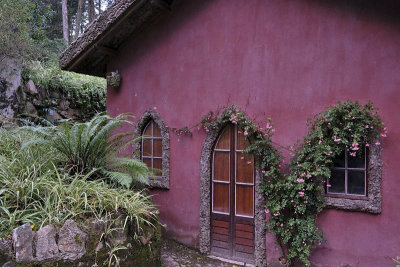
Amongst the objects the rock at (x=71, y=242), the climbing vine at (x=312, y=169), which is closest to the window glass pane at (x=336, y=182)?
the climbing vine at (x=312, y=169)

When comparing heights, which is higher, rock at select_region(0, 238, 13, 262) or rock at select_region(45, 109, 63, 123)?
rock at select_region(45, 109, 63, 123)

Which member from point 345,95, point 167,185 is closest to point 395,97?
point 345,95

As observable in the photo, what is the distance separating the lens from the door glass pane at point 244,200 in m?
4.24

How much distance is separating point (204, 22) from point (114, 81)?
6.49 feet

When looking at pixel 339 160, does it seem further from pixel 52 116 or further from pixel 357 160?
pixel 52 116

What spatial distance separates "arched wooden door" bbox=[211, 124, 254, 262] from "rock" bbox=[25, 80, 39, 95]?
4.53 m

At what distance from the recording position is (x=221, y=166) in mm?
4504

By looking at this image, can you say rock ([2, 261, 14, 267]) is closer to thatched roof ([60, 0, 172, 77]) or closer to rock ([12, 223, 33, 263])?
rock ([12, 223, 33, 263])

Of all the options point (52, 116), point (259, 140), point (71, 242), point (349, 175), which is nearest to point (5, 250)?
point (71, 242)

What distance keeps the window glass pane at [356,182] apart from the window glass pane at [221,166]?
1.64 metres

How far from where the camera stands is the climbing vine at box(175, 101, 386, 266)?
3.41m

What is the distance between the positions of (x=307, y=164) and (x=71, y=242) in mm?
2738

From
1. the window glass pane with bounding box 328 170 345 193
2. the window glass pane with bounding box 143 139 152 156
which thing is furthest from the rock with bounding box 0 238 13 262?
the window glass pane with bounding box 328 170 345 193

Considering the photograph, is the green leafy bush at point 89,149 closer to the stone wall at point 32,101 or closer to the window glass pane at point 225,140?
the window glass pane at point 225,140
